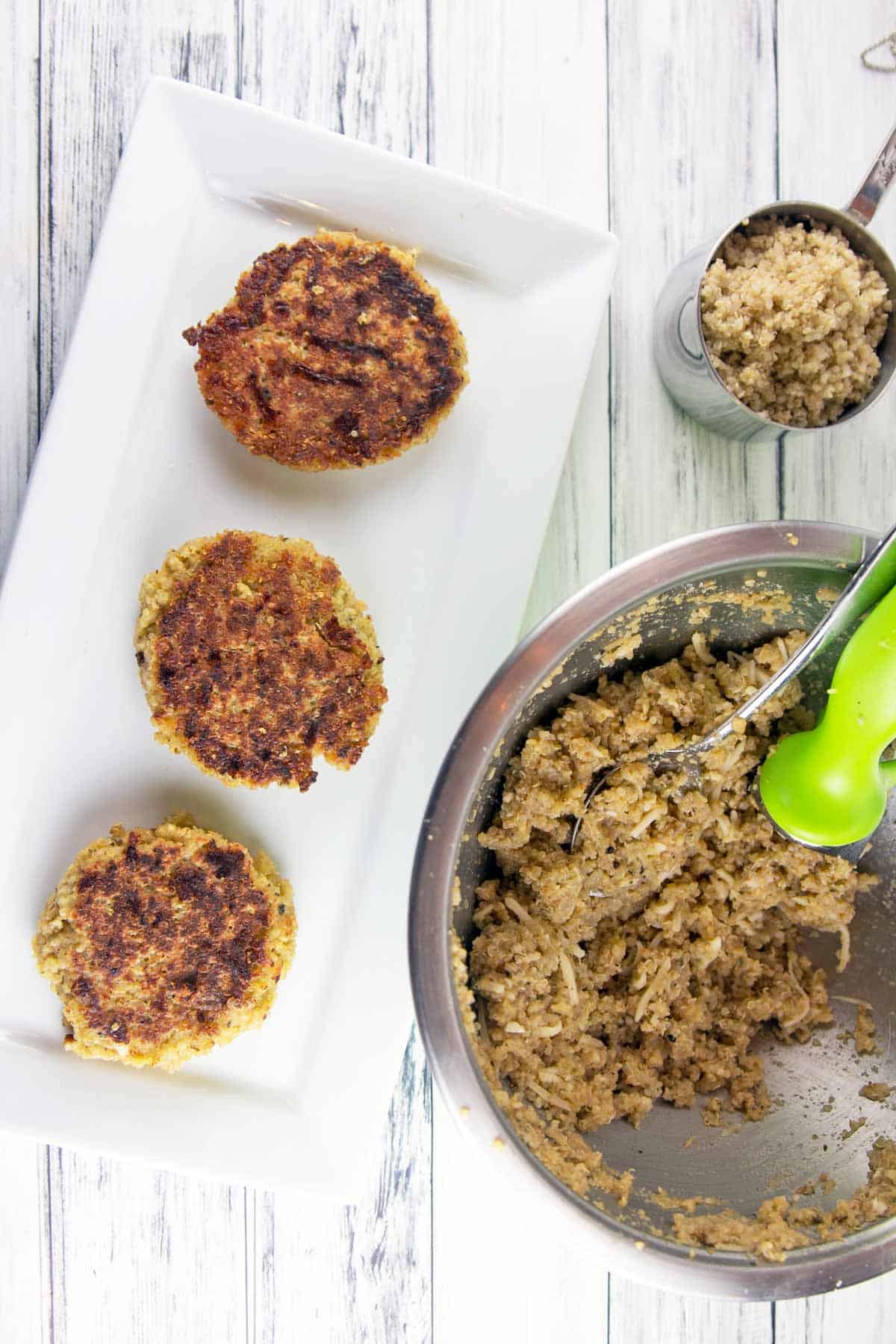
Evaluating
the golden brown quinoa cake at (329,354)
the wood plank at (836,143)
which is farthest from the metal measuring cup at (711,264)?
the golden brown quinoa cake at (329,354)

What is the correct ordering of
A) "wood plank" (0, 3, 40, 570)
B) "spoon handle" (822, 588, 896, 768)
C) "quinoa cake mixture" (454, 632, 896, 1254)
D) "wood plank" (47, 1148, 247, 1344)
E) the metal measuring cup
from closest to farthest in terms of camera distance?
"spoon handle" (822, 588, 896, 768) < "quinoa cake mixture" (454, 632, 896, 1254) < the metal measuring cup < "wood plank" (0, 3, 40, 570) < "wood plank" (47, 1148, 247, 1344)

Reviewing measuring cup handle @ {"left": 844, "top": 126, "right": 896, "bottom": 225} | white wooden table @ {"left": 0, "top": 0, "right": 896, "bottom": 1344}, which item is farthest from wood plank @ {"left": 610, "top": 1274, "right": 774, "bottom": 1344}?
measuring cup handle @ {"left": 844, "top": 126, "right": 896, "bottom": 225}

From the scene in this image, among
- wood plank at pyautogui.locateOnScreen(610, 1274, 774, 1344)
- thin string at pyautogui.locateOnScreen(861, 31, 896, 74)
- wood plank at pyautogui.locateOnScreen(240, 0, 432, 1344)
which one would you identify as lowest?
wood plank at pyautogui.locateOnScreen(610, 1274, 774, 1344)

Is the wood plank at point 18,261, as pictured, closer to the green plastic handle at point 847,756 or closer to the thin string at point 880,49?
the green plastic handle at point 847,756

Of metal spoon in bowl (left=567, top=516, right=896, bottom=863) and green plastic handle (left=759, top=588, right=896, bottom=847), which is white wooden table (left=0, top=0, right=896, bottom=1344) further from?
green plastic handle (left=759, top=588, right=896, bottom=847)

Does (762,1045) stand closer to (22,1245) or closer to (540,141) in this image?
(22,1245)

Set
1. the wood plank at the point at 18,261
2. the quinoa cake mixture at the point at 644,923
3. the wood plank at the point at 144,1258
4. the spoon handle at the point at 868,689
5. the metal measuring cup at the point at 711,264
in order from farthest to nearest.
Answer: the wood plank at the point at 144,1258, the wood plank at the point at 18,261, the metal measuring cup at the point at 711,264, the quinoa cake mixture at the point at 644,923, the spoon handle at the point at 868,689

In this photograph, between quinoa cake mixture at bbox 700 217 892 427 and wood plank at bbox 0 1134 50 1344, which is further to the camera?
wood plank at bbox 0 1134 50 1344
